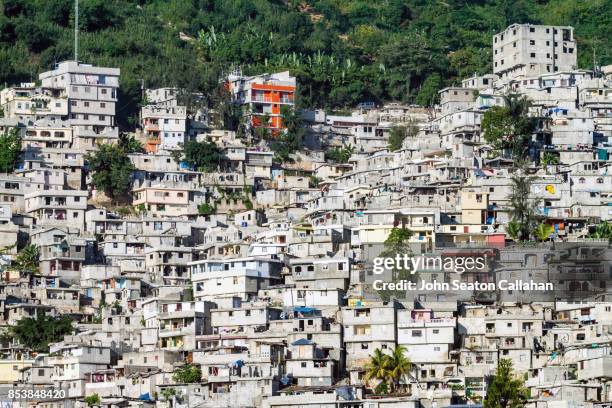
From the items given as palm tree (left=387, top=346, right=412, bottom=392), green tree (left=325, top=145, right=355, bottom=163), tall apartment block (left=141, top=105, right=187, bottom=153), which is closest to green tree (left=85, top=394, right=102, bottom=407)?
palm tree (left=387, top=346, right=412, bottom=392)

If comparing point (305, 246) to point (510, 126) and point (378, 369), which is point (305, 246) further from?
point (510, 126)

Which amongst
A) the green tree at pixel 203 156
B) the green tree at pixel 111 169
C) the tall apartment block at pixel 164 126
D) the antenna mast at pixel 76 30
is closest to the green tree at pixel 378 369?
the green tree at pixel 111 169

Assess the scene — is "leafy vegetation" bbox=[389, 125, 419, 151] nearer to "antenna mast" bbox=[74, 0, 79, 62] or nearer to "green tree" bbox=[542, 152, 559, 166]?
"green tree" bbox=[542, 152, 559, 166]

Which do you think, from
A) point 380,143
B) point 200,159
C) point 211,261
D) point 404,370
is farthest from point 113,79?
point 404,370

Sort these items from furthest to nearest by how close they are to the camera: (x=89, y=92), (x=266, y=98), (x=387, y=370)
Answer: (x=266, y=98) → (x=89, y=92) → (x=387, y=370)

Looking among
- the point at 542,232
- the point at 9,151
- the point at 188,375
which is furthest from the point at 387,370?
the point at 9,151

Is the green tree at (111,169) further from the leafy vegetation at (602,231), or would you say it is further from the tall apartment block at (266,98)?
the leafy vegetation at (602,231)

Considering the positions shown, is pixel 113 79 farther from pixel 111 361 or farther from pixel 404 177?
pixel 111 361
